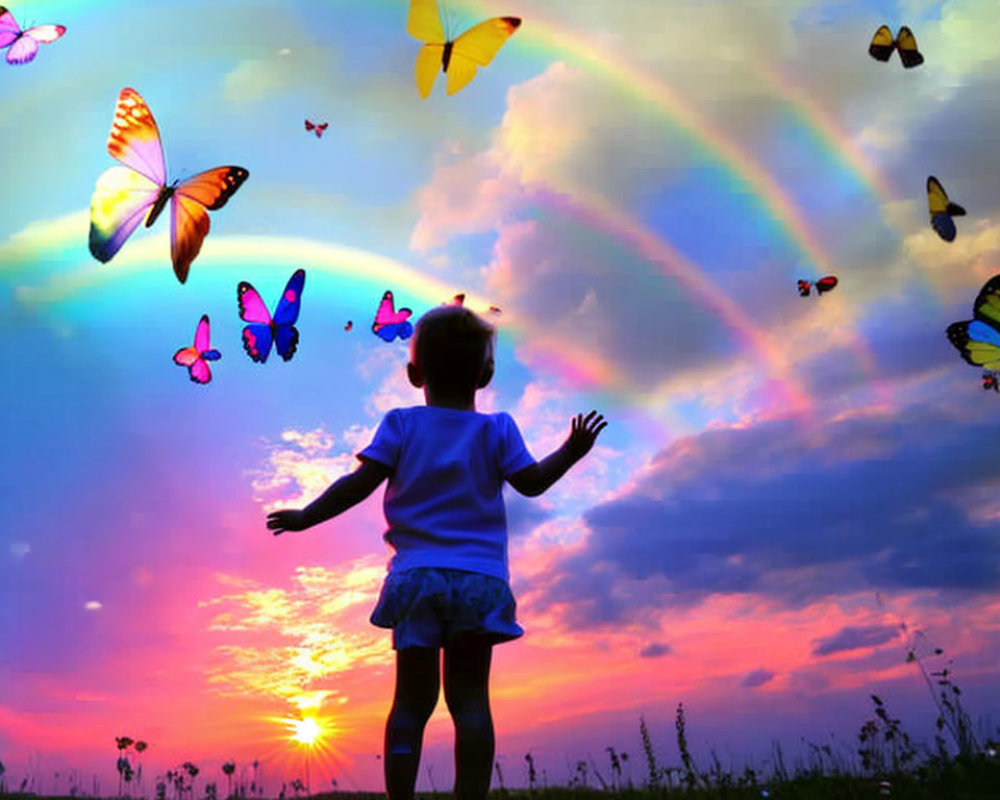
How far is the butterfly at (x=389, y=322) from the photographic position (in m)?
9.60

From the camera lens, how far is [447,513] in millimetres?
4391

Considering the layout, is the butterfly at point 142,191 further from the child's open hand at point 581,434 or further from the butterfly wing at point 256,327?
the child's open hand at point 581,434

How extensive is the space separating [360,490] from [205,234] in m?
4.74

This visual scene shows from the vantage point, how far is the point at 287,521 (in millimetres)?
4531

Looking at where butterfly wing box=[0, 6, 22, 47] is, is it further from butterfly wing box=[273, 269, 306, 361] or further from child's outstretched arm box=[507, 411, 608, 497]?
child's outstretched arm box=[507, 411, 608, 497]

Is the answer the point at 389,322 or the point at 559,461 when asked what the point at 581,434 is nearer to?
the point at 559,461

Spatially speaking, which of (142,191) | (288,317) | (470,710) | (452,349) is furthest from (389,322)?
(470,710)

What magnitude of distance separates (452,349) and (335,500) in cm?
98

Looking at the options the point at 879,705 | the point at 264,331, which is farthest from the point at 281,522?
the point at 264,331

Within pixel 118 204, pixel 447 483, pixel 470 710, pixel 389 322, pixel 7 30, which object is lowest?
pixel 470 710

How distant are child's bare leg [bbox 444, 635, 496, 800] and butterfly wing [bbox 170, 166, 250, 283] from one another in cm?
555

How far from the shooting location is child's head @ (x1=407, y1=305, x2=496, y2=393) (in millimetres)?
4648

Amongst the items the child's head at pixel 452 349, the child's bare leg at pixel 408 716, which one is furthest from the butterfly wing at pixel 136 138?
the child's bare leg at pixel 408 716

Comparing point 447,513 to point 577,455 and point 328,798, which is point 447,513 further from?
point 328,798
